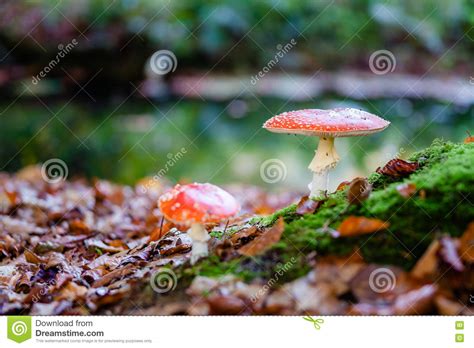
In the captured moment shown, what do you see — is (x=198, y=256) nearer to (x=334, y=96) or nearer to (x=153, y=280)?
(x=153, y=280)

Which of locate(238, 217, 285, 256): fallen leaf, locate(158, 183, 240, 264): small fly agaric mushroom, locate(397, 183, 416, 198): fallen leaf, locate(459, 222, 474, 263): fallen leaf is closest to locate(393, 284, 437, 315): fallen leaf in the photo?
locate(459, 222, 474, 263): fallen leaf

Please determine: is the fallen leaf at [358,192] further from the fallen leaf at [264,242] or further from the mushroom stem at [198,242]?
the mushroom stem at [198,242]

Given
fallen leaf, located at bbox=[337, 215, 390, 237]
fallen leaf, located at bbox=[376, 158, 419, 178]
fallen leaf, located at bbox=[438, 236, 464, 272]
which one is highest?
fallen leaf, located at bbox=[376, 158, 419, 178]

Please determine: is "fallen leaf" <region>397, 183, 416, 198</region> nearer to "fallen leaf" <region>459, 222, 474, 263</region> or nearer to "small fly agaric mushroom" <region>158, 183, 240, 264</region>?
"fallen leaf" <region>459, 222, 474, 263</region>

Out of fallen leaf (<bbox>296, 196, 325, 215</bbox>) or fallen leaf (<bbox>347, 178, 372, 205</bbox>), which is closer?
fallen leaf (<bbox>347, 178, 372, 205</bbox>)

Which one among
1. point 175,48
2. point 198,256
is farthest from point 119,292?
point 175,48

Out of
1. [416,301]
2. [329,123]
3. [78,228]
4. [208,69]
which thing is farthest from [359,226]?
[208,69]

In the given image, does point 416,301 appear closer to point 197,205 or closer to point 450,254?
point 450,254
